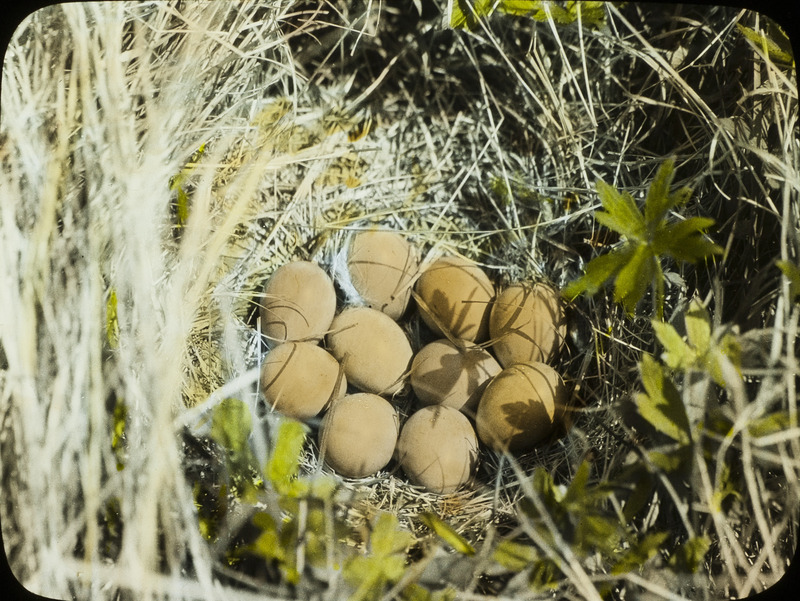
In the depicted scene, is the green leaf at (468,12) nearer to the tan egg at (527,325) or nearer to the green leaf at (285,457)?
the tan egg at (527,325)

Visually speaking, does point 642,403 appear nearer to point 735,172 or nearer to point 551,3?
A: point 735,172

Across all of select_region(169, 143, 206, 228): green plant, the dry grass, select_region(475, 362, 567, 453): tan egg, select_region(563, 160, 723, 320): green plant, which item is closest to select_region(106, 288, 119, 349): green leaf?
the dry grass

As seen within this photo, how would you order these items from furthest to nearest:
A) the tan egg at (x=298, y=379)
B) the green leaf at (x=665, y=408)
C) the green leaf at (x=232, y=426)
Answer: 1. the tan egg at (x=298, y=379)
2. the green leaf at (x=232, y=426)
3. the green leaf at (x=665, y=408)

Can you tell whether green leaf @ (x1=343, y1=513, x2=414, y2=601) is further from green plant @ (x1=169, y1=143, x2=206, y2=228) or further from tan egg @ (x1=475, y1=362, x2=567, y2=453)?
green plant @ (x1=169, y1=143, x2=206, y2=228)

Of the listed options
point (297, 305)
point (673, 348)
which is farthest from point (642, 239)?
point (297, 305)

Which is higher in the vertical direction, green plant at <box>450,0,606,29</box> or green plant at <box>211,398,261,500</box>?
green plant at <box>450,0,606,29</box>

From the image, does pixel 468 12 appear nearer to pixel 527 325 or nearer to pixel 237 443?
pixel 527 325

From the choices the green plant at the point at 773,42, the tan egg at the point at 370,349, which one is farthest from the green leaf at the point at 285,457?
the green plant at the point at 773,42
